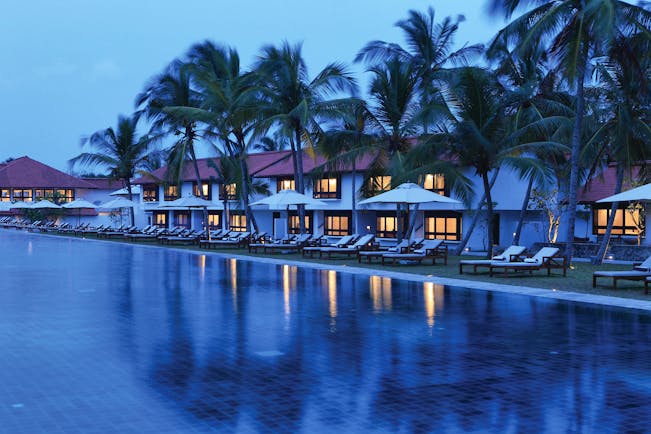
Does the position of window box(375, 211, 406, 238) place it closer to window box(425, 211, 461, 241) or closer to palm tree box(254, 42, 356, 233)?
window box(425, 211, 461, 241)

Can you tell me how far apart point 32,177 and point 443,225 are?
5508 centimetres

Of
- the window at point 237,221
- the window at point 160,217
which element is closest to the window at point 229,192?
the window at point 237,221

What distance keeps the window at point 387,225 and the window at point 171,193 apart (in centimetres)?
2012

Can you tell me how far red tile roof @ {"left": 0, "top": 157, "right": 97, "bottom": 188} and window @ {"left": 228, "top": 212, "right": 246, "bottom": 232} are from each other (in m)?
34.0

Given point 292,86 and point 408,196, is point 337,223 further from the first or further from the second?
point 408,196

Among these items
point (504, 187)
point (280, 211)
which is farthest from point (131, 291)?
point (280, 211)

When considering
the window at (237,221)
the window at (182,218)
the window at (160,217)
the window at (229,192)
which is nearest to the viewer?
the window at (229,192)

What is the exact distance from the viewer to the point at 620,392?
679cm

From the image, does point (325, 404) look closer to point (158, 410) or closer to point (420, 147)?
point (158, 410)

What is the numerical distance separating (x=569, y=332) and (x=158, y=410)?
20.7 feet

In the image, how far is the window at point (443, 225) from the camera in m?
34.7

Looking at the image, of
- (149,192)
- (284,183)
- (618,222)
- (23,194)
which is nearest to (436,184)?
(618,222)

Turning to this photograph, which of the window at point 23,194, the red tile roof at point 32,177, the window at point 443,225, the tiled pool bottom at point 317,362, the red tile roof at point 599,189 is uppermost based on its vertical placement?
the red tile roof at point 32,177

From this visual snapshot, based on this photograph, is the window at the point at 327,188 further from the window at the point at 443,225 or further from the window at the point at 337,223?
the window at the point at 443,225
